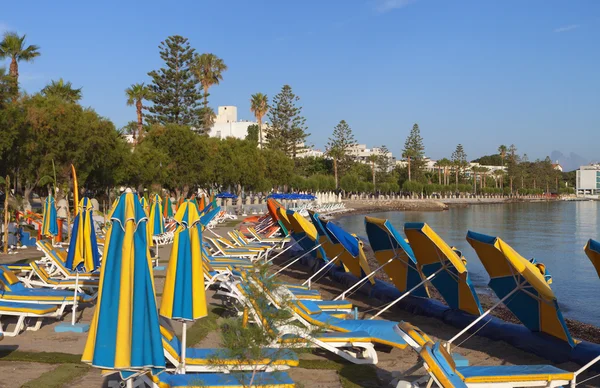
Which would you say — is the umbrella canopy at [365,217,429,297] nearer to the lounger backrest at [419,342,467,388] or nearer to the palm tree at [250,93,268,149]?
the lounger backrest at [419,342,467,388]

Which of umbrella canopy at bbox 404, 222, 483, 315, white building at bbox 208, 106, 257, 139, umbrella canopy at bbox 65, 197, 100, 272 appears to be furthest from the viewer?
white building at bbox 208, 106, 257, 139

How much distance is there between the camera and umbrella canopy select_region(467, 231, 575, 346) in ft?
21.7

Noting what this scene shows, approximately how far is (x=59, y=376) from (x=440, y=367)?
12.7 ft

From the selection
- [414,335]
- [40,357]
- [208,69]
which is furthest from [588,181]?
[40,357]

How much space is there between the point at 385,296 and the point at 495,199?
124m

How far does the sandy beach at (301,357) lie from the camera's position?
20.3 feet

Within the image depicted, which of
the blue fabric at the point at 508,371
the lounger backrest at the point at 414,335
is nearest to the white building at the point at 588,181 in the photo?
the blue fabric at the point at 508,371

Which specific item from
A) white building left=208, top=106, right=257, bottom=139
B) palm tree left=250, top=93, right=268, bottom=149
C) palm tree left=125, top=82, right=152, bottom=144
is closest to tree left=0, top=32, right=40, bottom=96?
palm tree left=125, top=82, right=152, bottom=144

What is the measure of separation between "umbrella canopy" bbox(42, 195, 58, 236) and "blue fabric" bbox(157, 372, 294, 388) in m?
12.2

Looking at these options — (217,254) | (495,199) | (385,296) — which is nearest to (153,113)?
(217,254)

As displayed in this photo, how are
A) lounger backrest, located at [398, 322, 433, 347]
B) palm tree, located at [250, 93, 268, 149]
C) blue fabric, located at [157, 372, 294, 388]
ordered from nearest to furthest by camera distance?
blue fabric, located at [157, 372, 294, 388] → lounger backrest, located at [398, 322, 433, 347] → palm tree, located at [250, 93, 268, 149]

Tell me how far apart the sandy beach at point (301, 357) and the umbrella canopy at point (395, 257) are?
2.60 feet

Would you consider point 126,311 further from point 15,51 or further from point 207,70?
point 207,70

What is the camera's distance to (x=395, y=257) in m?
9.52
